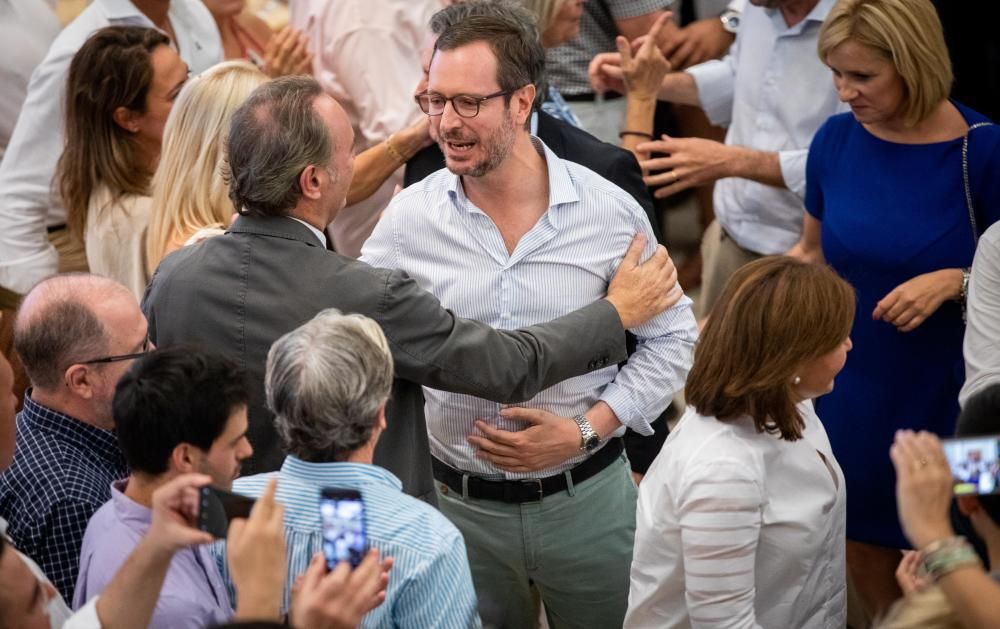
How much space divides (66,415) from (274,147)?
2.24ft

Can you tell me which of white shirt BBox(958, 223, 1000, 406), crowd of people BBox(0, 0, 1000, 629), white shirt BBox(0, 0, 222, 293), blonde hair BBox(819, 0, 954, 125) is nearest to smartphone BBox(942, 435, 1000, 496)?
crowd of people BBox(0, 0, 1000, 629)

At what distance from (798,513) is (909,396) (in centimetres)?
113

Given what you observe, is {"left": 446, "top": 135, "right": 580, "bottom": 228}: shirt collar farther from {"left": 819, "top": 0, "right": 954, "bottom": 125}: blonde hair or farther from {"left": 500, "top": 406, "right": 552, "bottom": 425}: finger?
{"left": 819, "top": 0, "right": 954, "bottom": 125}: blonde hair

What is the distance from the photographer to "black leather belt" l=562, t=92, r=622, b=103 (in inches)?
194

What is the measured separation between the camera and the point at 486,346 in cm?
262

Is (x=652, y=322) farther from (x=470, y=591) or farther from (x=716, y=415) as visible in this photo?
(x=470, y=591)

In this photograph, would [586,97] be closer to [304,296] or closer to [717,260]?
[717,260]

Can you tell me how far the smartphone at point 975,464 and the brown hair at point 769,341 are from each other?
1.36ft

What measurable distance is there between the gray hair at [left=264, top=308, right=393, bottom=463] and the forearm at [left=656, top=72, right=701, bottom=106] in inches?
107

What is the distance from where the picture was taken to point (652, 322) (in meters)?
2.99

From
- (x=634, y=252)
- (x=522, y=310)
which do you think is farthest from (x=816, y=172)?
(x=522, y=310)

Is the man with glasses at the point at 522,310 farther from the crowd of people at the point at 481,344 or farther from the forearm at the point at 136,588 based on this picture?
the forearm at the point at 136,588

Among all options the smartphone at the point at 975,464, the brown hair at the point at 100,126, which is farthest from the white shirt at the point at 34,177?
the smartphone at the point at 975,464

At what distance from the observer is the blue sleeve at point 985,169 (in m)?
3.28
